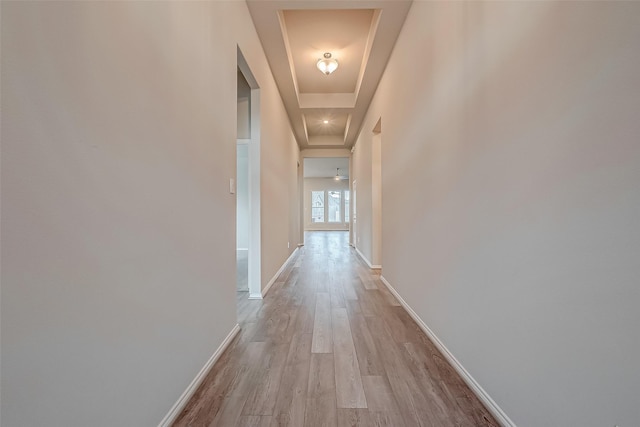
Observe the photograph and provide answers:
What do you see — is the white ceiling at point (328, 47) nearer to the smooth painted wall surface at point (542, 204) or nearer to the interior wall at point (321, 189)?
the smooth painted wall surface at point (542, 204)

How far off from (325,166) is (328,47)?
23.4 feet

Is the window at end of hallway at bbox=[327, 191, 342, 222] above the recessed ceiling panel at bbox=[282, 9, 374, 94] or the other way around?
the other way around

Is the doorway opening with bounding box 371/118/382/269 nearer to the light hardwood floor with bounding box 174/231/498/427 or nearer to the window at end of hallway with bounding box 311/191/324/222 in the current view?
the light hardwood floor with bounding box 174/231/498/427

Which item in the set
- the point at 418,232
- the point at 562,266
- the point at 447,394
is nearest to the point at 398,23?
the point at 418,232

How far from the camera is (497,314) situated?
1.20 meters

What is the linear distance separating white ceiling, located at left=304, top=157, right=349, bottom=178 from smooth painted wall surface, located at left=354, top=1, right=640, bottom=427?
23.7 feet

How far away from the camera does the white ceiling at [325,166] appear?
30.9 ft

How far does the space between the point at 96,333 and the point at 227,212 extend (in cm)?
120

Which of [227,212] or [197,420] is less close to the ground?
[227,212]

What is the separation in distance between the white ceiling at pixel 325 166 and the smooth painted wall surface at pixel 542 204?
724 centimetres

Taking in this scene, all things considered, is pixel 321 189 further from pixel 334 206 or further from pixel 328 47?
pixel 328 47

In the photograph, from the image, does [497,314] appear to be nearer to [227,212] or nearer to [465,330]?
[465,330]

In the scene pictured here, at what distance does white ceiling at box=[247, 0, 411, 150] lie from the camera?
2.44 metres

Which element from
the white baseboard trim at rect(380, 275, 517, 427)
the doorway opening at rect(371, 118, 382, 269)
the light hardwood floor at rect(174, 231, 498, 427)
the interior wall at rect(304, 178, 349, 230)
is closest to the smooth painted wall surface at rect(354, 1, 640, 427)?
the white baseboard trim at rect(380, 275, 517, 427)
